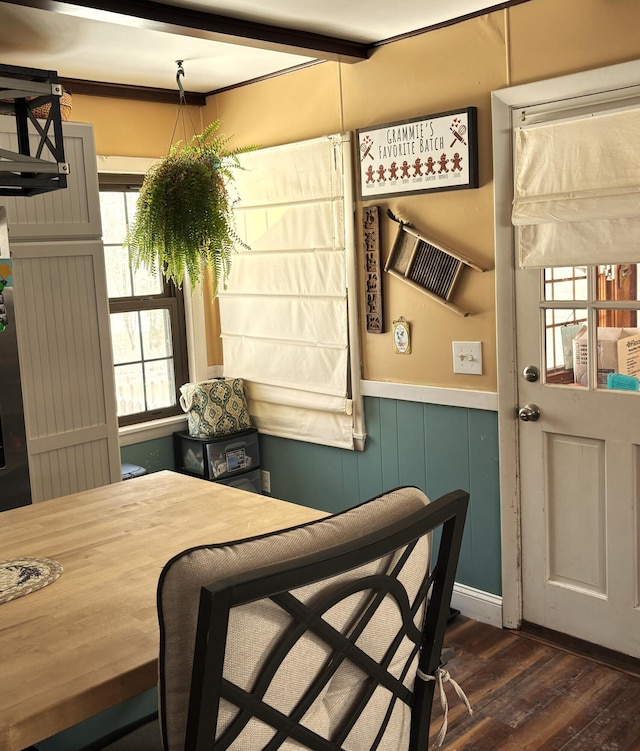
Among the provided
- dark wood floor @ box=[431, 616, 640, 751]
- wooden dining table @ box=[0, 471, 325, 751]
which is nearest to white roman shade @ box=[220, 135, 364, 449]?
dark wood floor @ box=[431, 616, 640, 751]

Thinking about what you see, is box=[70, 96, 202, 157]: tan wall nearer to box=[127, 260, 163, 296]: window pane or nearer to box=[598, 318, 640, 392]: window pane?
box=[127, 260, 163, 296]: window pane

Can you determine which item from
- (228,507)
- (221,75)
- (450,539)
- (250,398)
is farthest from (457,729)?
(221,75)

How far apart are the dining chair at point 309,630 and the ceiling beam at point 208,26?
2169mm

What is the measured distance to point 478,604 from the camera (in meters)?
3.48

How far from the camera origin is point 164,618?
113 cm

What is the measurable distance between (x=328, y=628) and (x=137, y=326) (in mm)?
3413

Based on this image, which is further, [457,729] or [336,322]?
[336,322]

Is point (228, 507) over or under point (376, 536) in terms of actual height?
under

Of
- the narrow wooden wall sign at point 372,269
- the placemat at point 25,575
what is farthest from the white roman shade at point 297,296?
the placemat at point 25,575

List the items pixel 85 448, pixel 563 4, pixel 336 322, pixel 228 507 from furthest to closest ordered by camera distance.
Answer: pixel 336 322 → pixel 85 448 → pixel 563 4 → pixel 228 507

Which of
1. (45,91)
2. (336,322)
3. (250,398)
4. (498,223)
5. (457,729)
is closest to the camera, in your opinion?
(45,91)

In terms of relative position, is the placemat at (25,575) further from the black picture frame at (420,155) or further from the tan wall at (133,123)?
the tan wall at (133,123)

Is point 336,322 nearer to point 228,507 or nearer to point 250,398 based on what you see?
point 250,398

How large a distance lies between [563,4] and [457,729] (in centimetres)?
252
